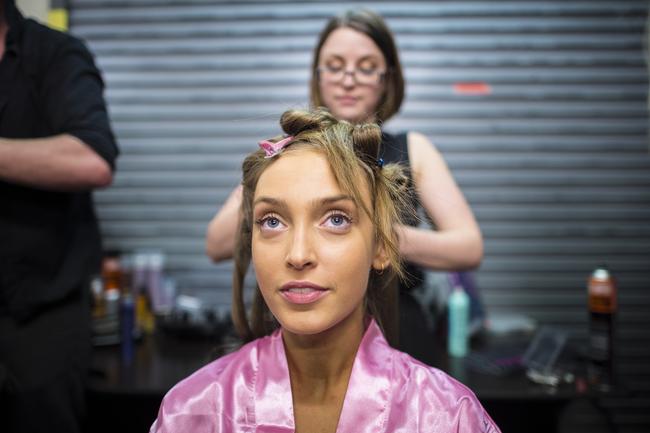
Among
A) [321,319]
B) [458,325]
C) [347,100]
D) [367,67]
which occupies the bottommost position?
[458,325]

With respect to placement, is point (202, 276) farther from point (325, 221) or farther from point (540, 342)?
point (325, 221)

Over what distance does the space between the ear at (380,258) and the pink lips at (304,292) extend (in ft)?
0.71

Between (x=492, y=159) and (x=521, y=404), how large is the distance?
1363 mm

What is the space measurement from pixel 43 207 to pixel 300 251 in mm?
1129

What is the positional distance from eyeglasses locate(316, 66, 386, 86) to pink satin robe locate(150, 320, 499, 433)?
0.86m

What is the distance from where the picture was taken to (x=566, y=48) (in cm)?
289

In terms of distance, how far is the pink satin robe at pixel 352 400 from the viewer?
1123 millimetres

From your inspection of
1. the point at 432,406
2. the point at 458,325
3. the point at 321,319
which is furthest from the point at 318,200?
the point at 458,325

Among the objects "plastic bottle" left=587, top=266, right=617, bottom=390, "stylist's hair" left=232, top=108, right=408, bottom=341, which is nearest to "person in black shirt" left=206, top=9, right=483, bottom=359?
"stylist's hair" left=232, top=108, right=408, bottom=341

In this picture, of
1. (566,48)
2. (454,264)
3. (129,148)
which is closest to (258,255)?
(454,264)

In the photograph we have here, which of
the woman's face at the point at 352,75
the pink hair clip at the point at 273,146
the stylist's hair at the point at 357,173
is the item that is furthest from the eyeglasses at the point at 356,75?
the pink hair clip at the point at 273,146

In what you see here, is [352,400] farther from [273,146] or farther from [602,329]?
[602,329]

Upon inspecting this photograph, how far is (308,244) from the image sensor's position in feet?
3.51

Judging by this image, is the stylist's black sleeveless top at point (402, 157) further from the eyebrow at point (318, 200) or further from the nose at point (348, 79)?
the eyebrow at point (318, 200)
